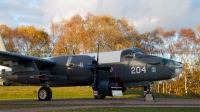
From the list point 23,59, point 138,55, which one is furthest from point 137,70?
point 23,59

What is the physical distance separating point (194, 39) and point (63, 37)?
2338 centimetres

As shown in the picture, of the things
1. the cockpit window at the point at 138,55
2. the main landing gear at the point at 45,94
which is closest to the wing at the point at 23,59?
the main landing gear at the point at 45,94

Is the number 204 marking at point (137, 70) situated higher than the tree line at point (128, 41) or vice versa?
the tree line at point (128, 41)

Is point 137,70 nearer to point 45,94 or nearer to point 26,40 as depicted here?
point 45,94

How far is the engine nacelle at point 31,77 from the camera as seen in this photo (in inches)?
844

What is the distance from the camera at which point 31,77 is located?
2153 centimetres

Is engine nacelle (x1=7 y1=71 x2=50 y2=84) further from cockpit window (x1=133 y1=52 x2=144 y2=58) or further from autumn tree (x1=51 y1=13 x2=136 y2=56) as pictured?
autumn tree (x1=51 y1=13 x2=136 y2=56)

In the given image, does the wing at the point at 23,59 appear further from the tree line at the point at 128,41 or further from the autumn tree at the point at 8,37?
the autumn tree at the point at 8,37

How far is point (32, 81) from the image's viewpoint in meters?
21.5

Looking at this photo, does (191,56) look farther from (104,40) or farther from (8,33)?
(8,33)

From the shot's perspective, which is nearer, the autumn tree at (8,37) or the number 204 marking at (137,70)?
the number 204 marking at (137,70)

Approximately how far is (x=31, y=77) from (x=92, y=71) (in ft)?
14.1

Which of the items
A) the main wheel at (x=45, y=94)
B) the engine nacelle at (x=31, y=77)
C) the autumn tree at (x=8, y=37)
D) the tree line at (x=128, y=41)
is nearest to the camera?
the engine nacelle at (x=31, y=77)

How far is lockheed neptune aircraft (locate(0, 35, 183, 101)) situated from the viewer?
21.5 metres
